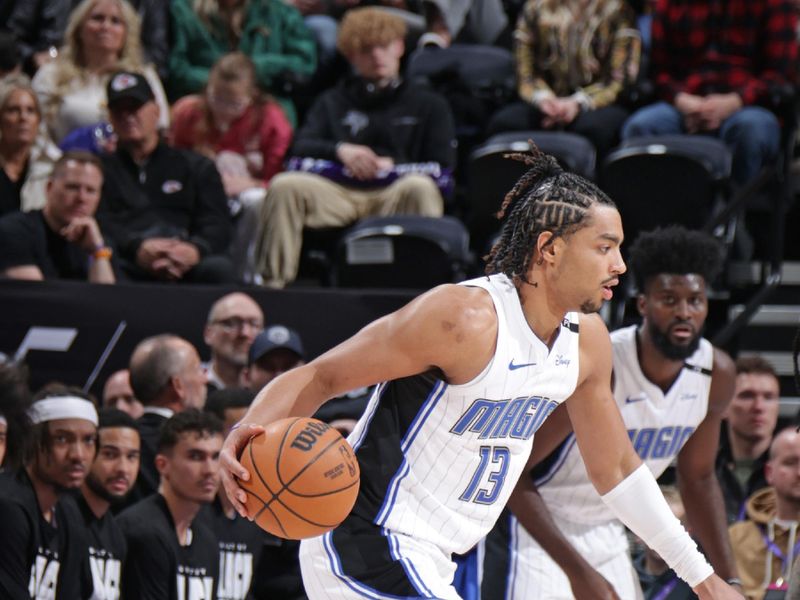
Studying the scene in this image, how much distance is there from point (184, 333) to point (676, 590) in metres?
3.05

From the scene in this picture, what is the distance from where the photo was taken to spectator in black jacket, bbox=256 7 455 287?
26.8 ft

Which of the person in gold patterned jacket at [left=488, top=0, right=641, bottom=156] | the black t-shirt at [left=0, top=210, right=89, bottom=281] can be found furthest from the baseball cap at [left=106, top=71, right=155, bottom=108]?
the person in gold patterned jacket at [left=488, top=0, right=641, bottom=156]

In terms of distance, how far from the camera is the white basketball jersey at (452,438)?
3918 millimetres

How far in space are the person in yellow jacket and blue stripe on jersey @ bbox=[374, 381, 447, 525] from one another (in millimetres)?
2730

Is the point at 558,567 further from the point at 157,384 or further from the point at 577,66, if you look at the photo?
the point at 577,66

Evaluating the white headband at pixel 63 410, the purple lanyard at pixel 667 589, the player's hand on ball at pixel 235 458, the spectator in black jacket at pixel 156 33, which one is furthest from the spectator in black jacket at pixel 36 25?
the player's hand on ball at pixel 235 458

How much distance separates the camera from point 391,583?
12.6 ft

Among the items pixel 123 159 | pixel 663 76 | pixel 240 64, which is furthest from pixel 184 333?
pixel 663 76

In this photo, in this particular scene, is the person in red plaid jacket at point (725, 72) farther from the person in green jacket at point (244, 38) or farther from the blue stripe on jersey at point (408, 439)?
the blue stripe on jersey at point (408, 439)

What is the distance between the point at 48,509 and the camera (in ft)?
18.6

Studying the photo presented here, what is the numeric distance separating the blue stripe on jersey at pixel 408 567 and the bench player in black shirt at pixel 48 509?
80.7 inches

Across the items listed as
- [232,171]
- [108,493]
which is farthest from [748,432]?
[232,171]

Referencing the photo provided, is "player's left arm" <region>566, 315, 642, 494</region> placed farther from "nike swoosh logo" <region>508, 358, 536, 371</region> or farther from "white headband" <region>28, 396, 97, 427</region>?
"white headband" <region>28, 396, 97, 427</region>

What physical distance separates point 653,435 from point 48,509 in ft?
7.94
